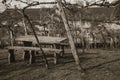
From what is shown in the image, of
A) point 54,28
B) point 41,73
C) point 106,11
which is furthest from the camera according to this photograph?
point 106,11

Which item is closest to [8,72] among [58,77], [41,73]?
[41,73]

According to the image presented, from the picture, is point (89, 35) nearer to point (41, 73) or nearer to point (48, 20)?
point (48, 20)

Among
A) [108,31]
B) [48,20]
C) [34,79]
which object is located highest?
[48,20]

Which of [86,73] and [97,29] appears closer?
[86,73]

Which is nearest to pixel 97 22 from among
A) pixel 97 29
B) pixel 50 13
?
pixel 97 29

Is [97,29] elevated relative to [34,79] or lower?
elevated

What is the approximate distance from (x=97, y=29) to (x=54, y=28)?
6167 millimetres

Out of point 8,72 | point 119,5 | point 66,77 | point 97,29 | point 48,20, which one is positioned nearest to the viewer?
point 119,5

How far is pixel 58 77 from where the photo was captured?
27.5 feet

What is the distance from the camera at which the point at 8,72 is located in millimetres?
10039

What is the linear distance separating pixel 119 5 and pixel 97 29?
23931mm

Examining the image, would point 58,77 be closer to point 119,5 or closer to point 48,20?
point 119,5

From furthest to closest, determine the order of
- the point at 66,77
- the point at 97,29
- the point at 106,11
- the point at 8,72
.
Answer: the point at 106,11, the point at 97,29, the point at 8,72, the point at 66,77

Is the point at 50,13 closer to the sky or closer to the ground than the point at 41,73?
closer to the sky
